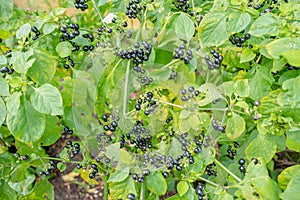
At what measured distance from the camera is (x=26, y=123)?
1055mm

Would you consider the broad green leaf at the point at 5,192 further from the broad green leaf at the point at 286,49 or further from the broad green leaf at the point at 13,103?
the broad green leaf at the point at 286,49

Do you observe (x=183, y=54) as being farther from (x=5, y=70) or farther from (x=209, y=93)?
(x=5, y=70)

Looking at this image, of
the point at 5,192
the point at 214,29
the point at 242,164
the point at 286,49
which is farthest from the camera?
the point at 5,192

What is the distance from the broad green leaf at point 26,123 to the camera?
3.42ft

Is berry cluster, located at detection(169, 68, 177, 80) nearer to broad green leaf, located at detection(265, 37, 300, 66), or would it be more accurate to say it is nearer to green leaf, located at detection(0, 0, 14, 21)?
broad green leaf, located at detection(265, 37, 300, 66)

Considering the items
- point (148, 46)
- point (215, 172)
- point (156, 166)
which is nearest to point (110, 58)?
point (148, 46)

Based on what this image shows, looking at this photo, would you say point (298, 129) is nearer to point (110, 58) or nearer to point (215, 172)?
point (215, 172)

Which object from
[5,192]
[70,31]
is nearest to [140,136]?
[70,31]

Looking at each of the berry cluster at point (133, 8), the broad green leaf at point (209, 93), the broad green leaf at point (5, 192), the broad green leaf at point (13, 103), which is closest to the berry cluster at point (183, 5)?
the berry cluster at point (133, 8)

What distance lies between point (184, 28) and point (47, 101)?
13.6 inches

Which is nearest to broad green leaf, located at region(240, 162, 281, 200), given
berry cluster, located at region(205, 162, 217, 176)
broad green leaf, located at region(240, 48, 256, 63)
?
berry cluster, located at region(205, 162, 217, 176)

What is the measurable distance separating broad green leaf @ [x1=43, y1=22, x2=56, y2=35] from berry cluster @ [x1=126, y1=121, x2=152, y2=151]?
29 centimetres

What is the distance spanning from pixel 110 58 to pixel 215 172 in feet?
1.26

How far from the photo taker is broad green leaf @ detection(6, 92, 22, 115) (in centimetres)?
100
